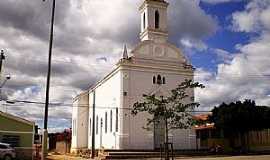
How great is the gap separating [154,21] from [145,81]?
7.27 metres

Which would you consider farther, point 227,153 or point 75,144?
point 75,144

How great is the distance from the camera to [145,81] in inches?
1574

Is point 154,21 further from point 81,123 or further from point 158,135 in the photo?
point 81,123

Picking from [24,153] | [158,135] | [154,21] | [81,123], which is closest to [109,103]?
[158,135]

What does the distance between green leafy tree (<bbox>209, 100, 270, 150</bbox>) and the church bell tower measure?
10340 millimetres

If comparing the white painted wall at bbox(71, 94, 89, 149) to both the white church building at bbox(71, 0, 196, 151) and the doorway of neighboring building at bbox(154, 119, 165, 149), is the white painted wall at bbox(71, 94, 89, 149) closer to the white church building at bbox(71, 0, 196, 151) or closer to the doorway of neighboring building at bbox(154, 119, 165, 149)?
the white church building at bbox(71, 0, 196, 151)

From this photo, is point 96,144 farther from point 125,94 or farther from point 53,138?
point 53,138

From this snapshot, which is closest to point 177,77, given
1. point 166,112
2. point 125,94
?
point 125,94

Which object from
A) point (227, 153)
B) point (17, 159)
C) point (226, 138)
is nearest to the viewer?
point (17, 159)

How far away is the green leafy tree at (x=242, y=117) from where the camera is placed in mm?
41938

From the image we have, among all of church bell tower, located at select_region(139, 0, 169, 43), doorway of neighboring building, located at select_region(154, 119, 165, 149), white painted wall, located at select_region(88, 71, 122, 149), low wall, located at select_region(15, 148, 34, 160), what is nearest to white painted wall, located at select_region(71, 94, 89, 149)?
white painted wall, located at select_region(88, 71, 122, 149)

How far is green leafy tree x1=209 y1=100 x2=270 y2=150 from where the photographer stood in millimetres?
41938

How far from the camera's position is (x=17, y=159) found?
3406 cm

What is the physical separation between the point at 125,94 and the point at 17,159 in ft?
38.9
